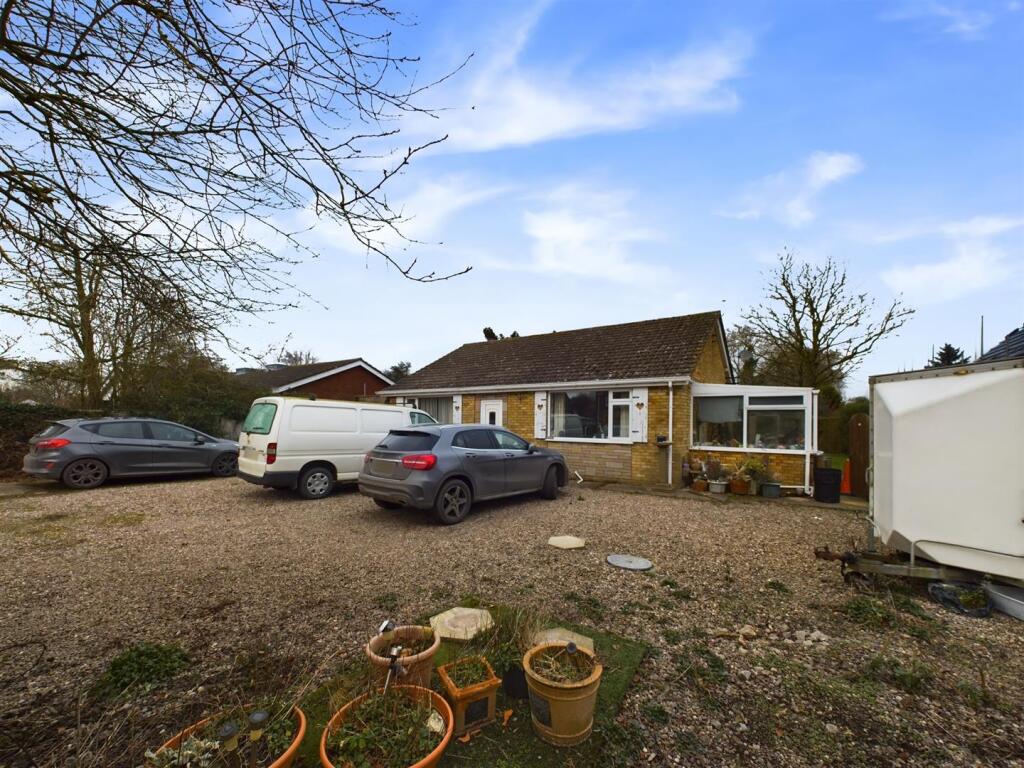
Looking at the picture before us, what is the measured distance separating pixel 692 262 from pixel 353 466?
8.13 m

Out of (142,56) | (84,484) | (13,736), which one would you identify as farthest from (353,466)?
(142,56)

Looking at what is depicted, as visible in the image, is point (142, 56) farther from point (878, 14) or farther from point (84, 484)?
point (84, 484)

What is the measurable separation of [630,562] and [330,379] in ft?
74.1

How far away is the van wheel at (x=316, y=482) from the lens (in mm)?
8664

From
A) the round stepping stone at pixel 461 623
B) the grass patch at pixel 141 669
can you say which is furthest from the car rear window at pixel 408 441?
the grass patch at pixel 141 669

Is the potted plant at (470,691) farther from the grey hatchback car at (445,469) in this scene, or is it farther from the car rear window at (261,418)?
the car rear window at (261,418)

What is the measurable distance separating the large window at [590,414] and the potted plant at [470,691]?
9.92m

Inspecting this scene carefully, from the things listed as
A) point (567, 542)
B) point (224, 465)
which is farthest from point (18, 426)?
point (567, 542)

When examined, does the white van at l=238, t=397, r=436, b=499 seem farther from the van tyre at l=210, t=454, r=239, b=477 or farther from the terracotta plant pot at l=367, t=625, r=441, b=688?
the terracotta plant pot at l=367, t=625, r=441, b=688

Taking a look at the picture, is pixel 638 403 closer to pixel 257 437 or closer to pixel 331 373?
pixel 257 437

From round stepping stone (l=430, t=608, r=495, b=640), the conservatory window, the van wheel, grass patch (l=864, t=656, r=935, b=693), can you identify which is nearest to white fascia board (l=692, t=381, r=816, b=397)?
the conservatory window

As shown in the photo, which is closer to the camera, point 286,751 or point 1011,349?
point 286,751

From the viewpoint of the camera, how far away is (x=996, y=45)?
485 cm

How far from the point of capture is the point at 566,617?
3902 mm
